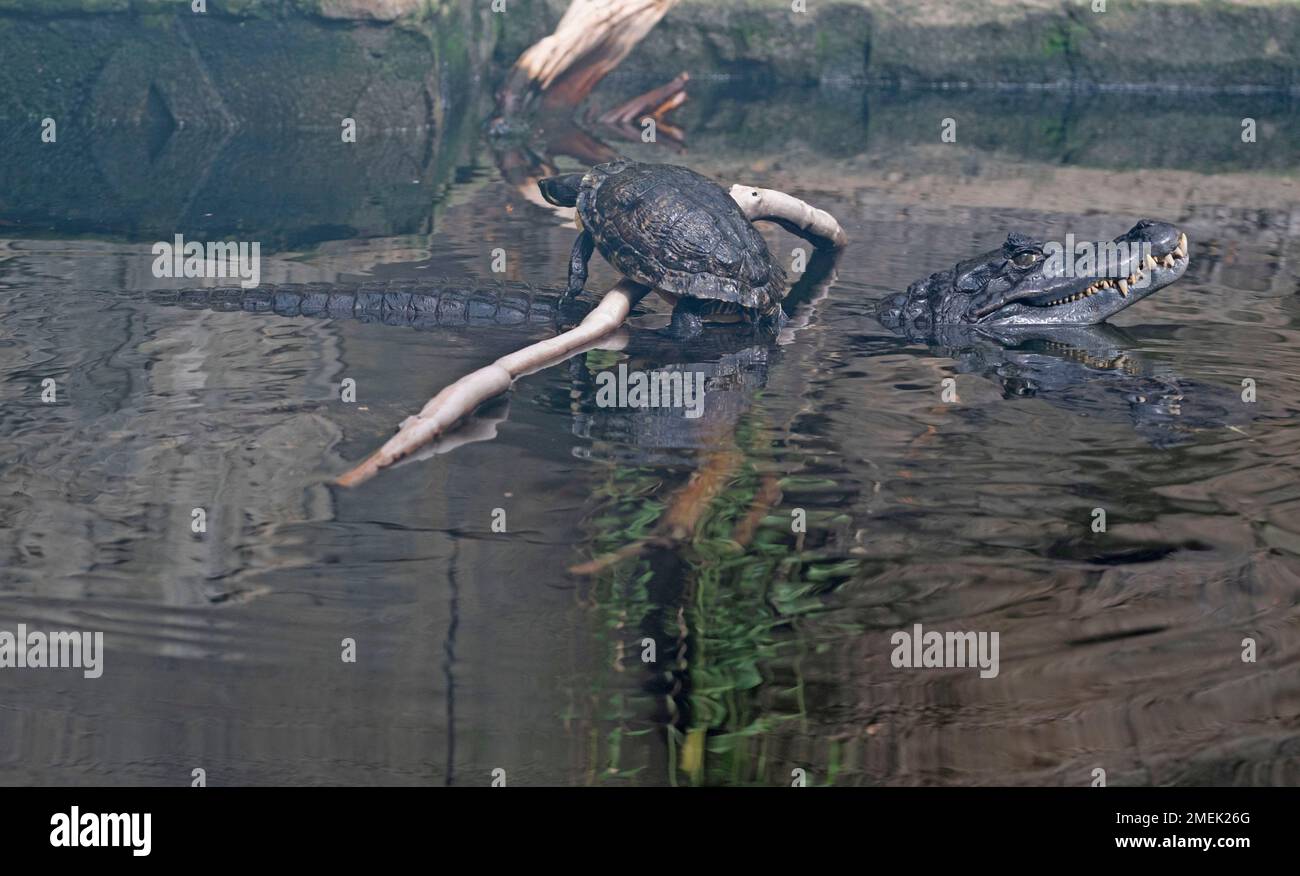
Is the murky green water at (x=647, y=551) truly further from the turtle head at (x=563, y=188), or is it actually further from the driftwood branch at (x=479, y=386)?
the turtle head at (x=563, y=188)

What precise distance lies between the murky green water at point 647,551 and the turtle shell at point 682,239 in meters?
0.31

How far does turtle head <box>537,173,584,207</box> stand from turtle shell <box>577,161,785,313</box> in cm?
38

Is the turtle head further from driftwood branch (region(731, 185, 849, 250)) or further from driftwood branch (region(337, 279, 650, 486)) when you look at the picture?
driftwood branch (region(337, 279, 650, 486))

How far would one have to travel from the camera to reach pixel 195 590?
395 centimetres

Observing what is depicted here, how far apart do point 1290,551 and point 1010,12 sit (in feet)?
48.6

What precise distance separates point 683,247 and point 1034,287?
74.7 inches

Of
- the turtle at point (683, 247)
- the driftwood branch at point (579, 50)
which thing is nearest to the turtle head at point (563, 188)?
the turtle at point (683, 247)

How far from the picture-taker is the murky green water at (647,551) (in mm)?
3295

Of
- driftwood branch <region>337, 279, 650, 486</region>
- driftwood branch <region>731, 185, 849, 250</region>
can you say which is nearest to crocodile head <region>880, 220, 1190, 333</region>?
driftwood branch <region>731, 185, 849, 250</region>

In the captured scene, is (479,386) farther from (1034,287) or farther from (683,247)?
(1034,287)

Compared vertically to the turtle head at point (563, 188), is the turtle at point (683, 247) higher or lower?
lower

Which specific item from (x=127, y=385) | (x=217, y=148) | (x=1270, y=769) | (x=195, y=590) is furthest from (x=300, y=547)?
(x=217, y=148)

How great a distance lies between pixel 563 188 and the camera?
7.73 meters

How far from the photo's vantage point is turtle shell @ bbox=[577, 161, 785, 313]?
6.80 metres
